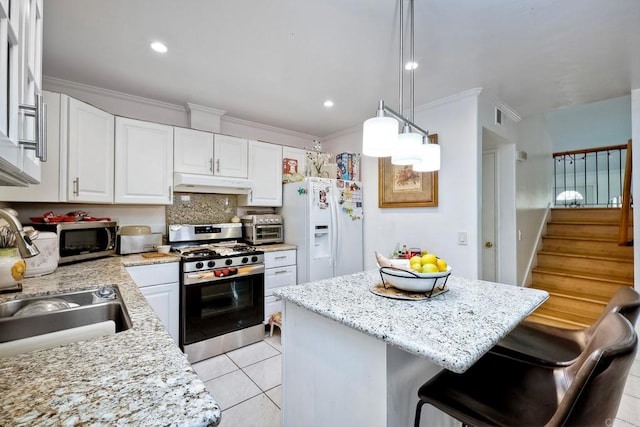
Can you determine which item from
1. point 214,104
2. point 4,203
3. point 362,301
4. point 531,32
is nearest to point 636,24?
point 531,32

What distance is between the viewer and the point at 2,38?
2.00ft

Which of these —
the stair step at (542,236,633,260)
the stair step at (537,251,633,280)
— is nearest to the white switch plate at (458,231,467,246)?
the stair step at (537,251,633,280)

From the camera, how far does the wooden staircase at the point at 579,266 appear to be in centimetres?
330

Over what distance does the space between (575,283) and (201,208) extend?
4.67 metres

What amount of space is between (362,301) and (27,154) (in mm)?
1303

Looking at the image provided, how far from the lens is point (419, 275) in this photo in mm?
1275

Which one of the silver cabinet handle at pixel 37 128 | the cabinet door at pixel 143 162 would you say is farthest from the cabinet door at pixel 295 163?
the silver cabinet handle at pixel 37 128

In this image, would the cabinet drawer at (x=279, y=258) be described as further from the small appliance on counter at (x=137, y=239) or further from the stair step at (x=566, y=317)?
the stair step at (x=566, y=317)

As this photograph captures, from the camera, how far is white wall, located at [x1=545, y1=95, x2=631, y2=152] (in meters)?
3.83

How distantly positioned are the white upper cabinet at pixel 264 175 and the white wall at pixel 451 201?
1.41 m

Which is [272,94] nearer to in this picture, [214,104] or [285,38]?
[214,104]

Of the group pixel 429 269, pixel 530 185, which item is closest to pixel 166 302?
pixel 429 269

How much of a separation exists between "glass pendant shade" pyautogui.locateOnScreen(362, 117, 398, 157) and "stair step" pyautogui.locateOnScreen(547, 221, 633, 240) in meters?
4.46

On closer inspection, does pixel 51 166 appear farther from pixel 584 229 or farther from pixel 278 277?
pixel 584 229
